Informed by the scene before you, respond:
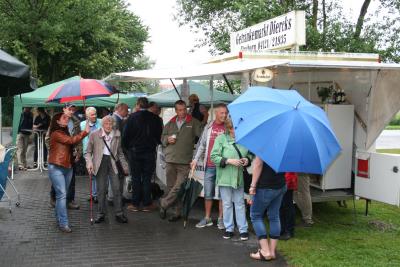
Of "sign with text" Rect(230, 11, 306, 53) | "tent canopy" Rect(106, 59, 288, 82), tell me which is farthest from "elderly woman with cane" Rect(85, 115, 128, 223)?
"sign with text" Rect(230, 11, 306, 53)

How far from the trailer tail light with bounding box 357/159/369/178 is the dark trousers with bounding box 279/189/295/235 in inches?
58.3

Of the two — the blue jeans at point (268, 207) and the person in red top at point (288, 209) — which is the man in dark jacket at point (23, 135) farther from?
the blue jeans at point (268, 207)

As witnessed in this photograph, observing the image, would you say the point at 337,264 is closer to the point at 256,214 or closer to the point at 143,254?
the point at 256,214

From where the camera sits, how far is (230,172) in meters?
5.97

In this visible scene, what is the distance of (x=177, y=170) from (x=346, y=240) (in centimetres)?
269

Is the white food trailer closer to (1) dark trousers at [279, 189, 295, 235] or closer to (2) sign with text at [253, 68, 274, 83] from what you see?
(2) sign with text at [253, 68, 274, 83]

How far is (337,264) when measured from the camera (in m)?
→ 5.27

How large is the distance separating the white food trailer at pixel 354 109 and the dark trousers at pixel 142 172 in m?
1.28

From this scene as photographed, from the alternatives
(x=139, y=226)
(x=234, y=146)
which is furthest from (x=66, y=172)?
(x=234, y=146)

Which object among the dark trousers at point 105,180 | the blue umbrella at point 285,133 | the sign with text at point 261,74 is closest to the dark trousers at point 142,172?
the dark trousers at point 105,180

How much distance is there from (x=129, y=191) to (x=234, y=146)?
372 centimetres

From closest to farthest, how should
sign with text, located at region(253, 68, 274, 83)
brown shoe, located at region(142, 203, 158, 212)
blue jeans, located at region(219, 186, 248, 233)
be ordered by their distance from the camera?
sign with text, located at region(253, 68, 274, 83) < blue jeans, located at region(219, 186, 248, 233) < brown shoe, located at region(142, 203, 158, 212)

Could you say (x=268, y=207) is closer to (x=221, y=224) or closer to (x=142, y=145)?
(x=221, y=224)

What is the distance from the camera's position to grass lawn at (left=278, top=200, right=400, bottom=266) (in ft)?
17.8
